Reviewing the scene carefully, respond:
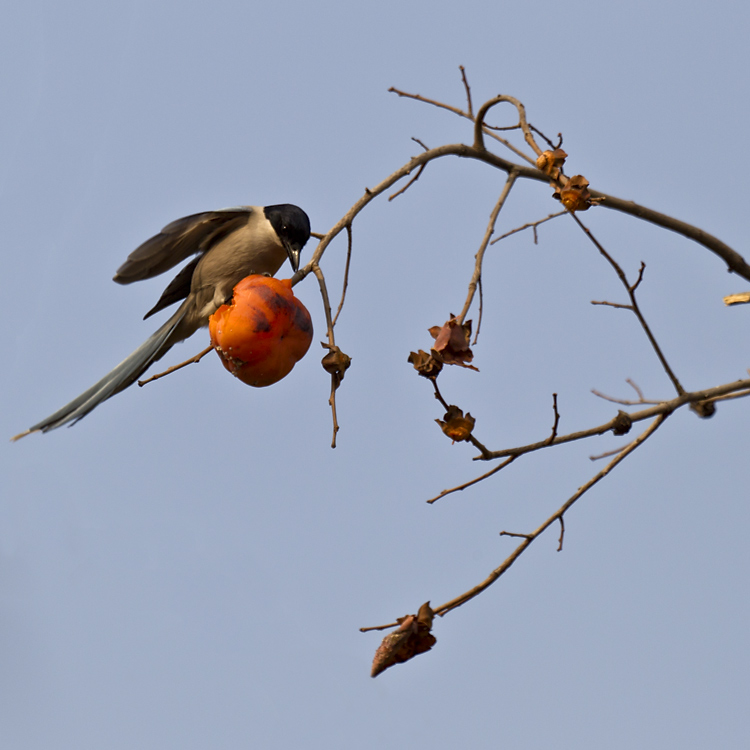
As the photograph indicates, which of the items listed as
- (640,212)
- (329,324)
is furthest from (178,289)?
(640,212)

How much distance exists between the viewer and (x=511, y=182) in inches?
99.4

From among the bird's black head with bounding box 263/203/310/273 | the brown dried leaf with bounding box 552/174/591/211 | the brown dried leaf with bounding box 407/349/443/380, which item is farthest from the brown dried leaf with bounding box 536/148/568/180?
the bird's black head with bounding box 263/203/310/273

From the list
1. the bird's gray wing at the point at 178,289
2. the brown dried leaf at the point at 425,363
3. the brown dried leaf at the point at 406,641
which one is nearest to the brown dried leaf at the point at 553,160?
the brown dried leaf at the point at 425,363

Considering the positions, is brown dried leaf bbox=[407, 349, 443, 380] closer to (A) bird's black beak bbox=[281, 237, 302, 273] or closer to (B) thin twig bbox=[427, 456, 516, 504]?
(B) thin twig bbox=[427, 456, 516, 504]

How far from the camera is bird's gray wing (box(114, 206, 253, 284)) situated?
2734 millimetres

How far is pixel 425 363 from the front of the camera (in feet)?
5.99

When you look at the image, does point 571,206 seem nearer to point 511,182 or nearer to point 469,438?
point 511,182

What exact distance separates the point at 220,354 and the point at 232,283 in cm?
66

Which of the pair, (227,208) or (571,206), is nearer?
(571,206)

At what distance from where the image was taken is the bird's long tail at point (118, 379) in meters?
2.49

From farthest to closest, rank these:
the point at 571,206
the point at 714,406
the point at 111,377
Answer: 1. the point at 714,406
2. the point at 111,377
3. the point at 571,206

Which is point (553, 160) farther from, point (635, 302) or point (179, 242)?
point (179, 242)

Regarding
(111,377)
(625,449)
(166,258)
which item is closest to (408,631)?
(625,449)

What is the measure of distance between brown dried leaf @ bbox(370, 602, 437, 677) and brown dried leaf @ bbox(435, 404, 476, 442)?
418 millimetres
